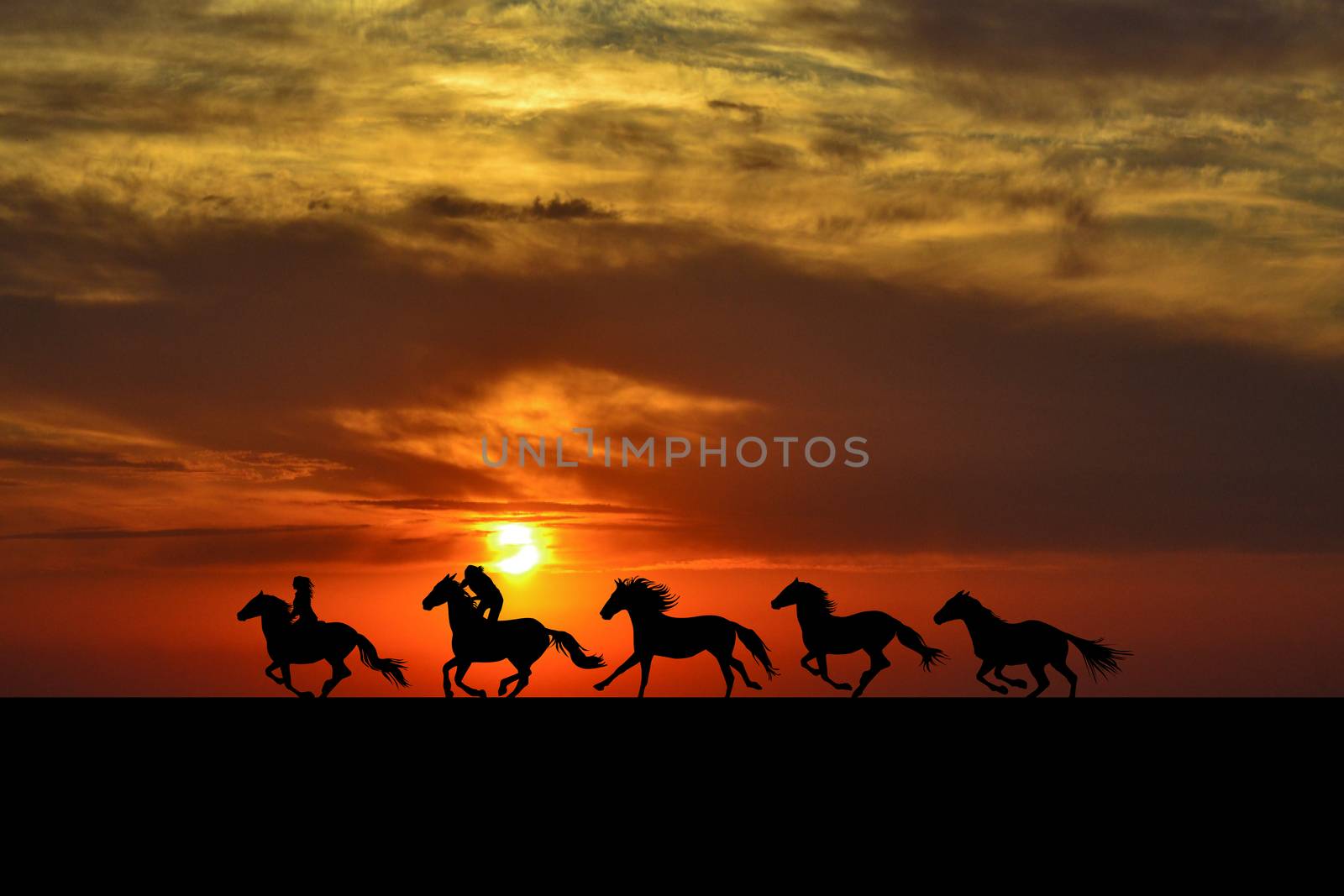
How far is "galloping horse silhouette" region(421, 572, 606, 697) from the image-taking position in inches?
891

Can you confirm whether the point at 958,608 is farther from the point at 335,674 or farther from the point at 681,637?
the point at 335,674

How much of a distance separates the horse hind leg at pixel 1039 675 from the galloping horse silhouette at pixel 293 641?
1032 centimetres

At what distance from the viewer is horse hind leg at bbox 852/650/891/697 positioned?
23891 millimetres

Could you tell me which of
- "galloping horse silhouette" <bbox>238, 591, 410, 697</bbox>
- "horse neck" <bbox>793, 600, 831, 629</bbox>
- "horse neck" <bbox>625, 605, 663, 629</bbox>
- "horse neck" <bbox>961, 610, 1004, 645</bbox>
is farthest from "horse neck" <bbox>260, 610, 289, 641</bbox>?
"horse neck" <bbox>961, 610, 1004, 645</bbox>

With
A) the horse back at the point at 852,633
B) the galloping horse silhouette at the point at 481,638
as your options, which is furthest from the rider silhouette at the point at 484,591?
the horse back at the point at 852,633

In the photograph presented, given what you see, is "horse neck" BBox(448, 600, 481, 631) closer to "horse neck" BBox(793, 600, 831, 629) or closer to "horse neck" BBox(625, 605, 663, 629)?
"horse neck" BBox(625, 605, 663, 629)

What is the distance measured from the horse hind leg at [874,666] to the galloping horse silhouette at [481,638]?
4.78 meters

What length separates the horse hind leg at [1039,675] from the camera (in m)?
24.0

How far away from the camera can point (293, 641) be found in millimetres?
23469

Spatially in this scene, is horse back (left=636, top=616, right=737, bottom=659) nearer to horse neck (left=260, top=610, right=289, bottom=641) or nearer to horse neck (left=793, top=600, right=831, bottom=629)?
horse neck (left=793, top=600, right=831, bottom=629)

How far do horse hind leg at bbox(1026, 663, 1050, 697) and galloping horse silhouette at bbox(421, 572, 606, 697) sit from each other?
7362mm

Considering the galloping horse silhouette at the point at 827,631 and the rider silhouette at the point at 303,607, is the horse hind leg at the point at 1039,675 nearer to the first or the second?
the galloping horse silhouette at the point at 827,631
